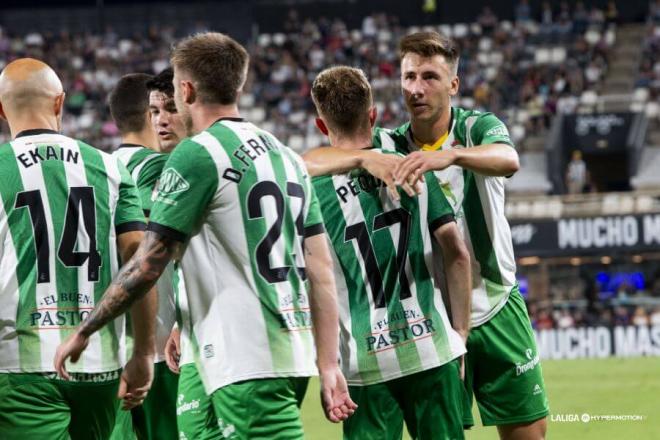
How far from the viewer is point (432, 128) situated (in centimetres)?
568

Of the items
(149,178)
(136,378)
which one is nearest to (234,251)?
(136,378)

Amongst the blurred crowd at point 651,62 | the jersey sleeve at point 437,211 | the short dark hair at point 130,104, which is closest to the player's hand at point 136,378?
the jersey sleeve at point 437,211

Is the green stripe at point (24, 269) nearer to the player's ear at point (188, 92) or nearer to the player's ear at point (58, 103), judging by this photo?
the player's ear at point (58, 103)

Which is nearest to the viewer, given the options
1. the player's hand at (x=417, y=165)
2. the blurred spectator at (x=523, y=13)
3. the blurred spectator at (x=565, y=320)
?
the player's hand at (x=417, y=165)

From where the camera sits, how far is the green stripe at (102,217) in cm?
461

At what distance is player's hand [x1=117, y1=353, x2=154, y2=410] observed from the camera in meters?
4.42

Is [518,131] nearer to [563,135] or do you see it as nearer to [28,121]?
[563,135]

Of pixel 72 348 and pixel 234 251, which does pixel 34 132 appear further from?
pixel 234 251

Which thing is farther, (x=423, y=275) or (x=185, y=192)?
(x=423, y=275)

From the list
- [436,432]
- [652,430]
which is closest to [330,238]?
[436,432]

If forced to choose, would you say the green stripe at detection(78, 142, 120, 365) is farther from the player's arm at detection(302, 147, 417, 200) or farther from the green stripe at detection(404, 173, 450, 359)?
the green stripe at detection(404, 173, 450, 359)

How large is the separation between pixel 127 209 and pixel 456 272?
139 centimetres

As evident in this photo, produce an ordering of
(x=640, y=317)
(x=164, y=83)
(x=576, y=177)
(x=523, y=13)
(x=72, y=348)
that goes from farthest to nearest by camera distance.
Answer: (x=523, y=13) < (x=576, y=177) < (x=640, y=317) < (x=164, y=83) < (x=72, y=348)

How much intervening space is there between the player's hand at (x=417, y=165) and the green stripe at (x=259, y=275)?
91cm
